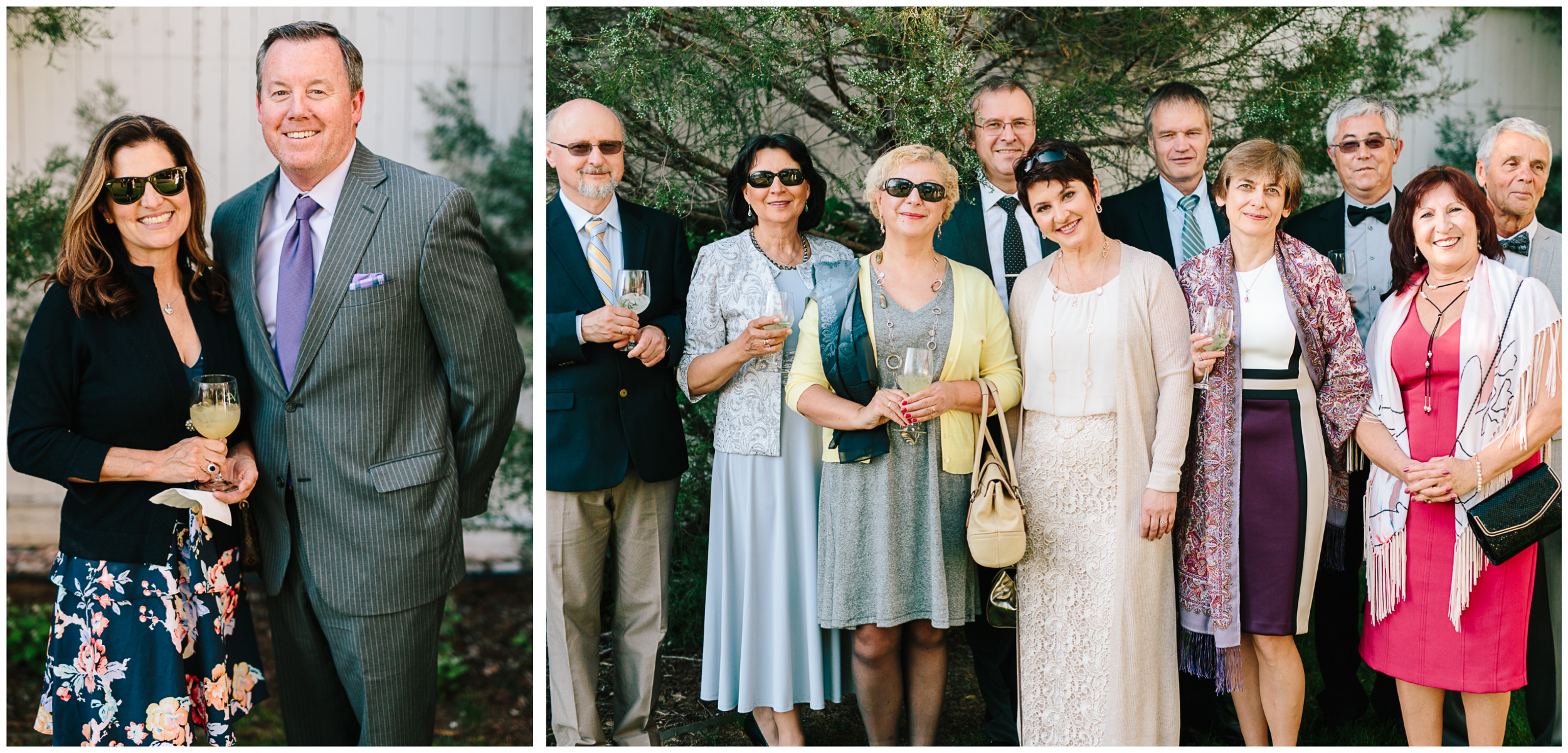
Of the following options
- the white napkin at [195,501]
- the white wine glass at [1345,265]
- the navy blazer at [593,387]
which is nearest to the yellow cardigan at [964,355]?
the navy blazer at [593,387]

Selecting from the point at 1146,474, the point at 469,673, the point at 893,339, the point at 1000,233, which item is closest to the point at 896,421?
the point at 893,339

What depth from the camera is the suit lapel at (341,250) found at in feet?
8.55

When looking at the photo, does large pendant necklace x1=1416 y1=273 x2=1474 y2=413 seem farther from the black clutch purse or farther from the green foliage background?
the green foliage background

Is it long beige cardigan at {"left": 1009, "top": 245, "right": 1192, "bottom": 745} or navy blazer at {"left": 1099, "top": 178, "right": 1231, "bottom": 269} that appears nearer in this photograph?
long beige cardigan at {"left": 1009, "top": 245, "right": 1192, "bottom": 745}

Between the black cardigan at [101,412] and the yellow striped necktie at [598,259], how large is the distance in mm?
1116

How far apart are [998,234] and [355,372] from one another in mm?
2143

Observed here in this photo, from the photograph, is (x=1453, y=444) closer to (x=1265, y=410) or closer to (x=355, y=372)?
(x=1265, y=410)

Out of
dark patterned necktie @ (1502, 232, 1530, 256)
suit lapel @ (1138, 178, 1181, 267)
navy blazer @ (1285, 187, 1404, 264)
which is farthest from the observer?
navy blazer @ (1285, 187, 1404, 264)

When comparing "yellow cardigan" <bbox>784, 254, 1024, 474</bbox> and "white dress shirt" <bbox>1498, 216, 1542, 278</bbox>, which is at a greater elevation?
"white dress shirt" <bbox>1498, 216, 1542, 278</bbox>

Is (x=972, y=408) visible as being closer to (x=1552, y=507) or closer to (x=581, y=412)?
(x=581, y=412)

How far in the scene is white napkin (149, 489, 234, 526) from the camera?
255 cm

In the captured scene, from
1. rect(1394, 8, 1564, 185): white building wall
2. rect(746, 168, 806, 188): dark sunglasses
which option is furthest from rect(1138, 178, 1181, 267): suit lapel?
rect(1394, 8, 1564, 185): white building wall

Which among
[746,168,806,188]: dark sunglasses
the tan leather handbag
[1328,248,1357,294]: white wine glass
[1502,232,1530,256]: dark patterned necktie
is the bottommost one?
the tan leather handbag

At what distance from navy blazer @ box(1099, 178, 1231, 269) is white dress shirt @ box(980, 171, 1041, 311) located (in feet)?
0.92
